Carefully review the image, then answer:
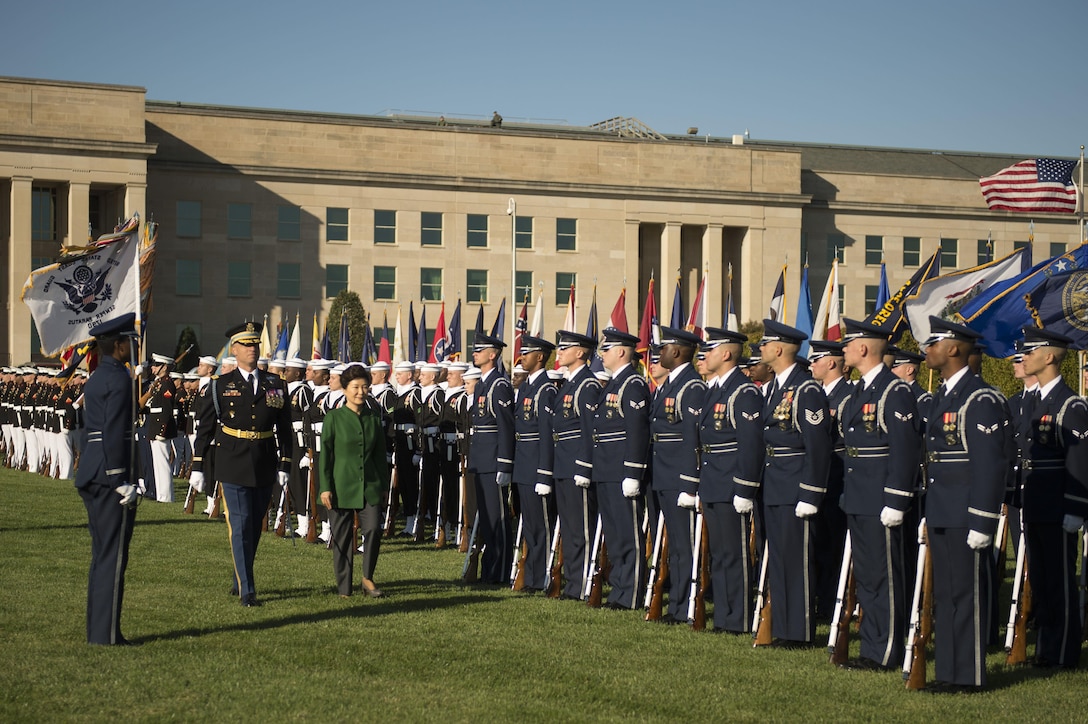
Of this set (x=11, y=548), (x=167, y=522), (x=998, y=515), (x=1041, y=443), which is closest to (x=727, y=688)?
(x=998, y=515)

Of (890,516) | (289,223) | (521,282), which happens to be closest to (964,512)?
(890,516)

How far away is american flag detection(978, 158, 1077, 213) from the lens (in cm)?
2045

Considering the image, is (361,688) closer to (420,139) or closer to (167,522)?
(167,522)

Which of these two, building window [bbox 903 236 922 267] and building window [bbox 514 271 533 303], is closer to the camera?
building window [bbox 514 271 533 303]

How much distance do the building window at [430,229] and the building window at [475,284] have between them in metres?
2.21

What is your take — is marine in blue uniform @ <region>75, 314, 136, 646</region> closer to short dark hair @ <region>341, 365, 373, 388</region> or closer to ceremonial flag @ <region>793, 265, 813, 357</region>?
short dark hair @ <region>341, 365, 373, 388</region>

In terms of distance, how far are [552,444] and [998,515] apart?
5290 mm

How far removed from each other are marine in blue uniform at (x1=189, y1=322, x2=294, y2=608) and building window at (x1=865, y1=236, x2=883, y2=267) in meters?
69.1

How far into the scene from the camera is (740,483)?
36.0 ft

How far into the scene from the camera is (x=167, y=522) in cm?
1950

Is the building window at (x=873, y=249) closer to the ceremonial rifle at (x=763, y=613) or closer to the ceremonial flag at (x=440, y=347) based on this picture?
the ceremonial flag at (x=440, y=347)

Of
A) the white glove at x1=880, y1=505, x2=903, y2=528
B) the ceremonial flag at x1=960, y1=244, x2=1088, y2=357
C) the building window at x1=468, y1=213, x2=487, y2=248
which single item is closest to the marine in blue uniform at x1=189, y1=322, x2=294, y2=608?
the white glove at x1=880, y1=505, x2=903, y2=528

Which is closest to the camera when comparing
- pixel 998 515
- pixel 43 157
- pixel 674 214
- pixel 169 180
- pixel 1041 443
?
pixel 998 515

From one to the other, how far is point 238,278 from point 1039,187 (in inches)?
2072
